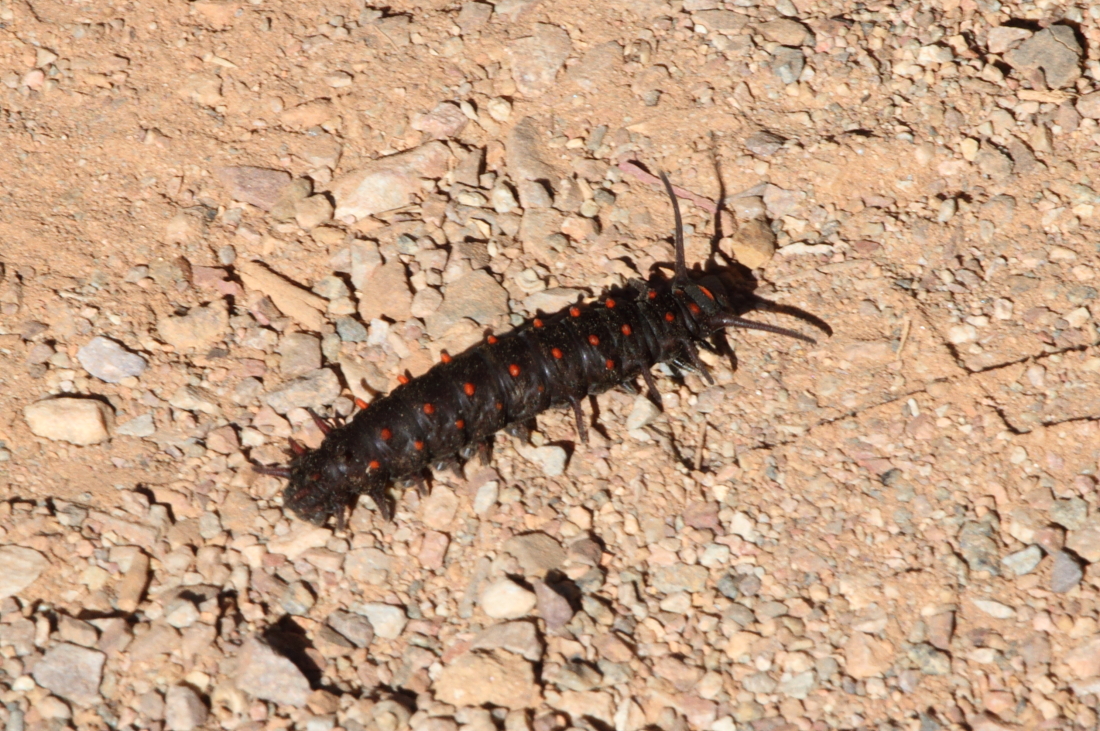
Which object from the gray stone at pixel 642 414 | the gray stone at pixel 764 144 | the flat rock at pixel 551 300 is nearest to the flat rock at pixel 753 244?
the gray stone at pixel 764 144

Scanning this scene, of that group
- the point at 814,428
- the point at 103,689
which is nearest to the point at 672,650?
the point at 814,428

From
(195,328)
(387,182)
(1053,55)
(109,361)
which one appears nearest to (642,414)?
(387,182)

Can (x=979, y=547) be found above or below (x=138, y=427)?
above

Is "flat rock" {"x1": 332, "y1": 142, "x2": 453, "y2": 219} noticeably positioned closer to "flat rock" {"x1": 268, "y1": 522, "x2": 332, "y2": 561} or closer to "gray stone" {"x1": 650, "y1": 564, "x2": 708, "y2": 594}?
"flat rock" {"x1": 268, "y1": 522, "x2": 332, "y2": 561}

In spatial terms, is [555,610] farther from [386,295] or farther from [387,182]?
[387,182]

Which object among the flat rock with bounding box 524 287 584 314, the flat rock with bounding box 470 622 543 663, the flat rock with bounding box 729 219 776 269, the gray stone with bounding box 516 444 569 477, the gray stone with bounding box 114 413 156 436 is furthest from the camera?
the flat rock with bounding box 729 219 776 269

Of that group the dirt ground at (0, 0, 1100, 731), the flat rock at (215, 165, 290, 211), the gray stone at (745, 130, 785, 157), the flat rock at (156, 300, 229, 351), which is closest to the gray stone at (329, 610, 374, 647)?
the dirt ground at (0, 0, 1100, 731)

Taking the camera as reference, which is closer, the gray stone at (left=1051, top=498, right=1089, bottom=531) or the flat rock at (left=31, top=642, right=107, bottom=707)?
the flat rock at (left=31, top=642, right=107, bottom=707)
